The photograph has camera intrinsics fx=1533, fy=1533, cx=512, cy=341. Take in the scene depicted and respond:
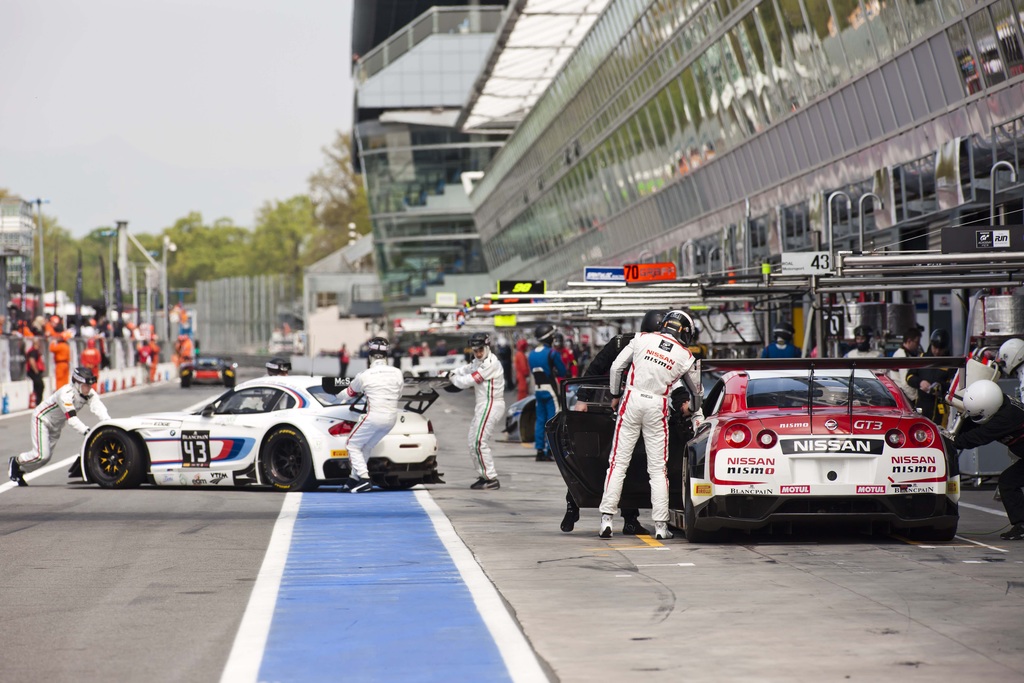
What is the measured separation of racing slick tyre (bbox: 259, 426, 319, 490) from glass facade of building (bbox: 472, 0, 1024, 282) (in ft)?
31.5

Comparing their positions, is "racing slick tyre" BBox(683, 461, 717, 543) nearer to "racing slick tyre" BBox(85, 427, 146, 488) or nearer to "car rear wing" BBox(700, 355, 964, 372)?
"car rear wing" BBox(700, 355, 964, 372)

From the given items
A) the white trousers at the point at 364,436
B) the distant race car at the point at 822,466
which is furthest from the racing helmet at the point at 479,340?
the distant race car at the point at 822,466

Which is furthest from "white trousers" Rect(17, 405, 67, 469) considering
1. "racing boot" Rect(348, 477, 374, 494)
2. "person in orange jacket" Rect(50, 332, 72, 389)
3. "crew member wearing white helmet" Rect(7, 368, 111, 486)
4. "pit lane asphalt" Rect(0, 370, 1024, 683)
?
"person in orange jacket" Rect(50, 332, 72, 389)

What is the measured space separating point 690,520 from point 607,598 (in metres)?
2.41

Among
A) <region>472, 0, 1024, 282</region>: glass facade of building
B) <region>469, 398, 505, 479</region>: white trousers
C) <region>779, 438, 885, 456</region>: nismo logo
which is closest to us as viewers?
<region>779, 438, 885, 456</region>: nismo logo

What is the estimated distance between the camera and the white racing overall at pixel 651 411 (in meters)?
11.1

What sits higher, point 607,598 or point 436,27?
point 436,27

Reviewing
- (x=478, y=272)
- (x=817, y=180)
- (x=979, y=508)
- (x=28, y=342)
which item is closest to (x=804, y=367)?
(x=979, y=508)

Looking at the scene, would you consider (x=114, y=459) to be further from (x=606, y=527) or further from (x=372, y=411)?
(x=606, y=527)

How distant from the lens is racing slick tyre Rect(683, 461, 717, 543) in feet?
35.0

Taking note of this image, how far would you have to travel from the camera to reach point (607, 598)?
332 inches

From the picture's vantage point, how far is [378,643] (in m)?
7.12

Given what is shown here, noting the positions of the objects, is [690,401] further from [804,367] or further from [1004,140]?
[1004,140]

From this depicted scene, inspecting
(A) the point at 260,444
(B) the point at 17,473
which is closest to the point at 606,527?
(A) the point at 260,444
